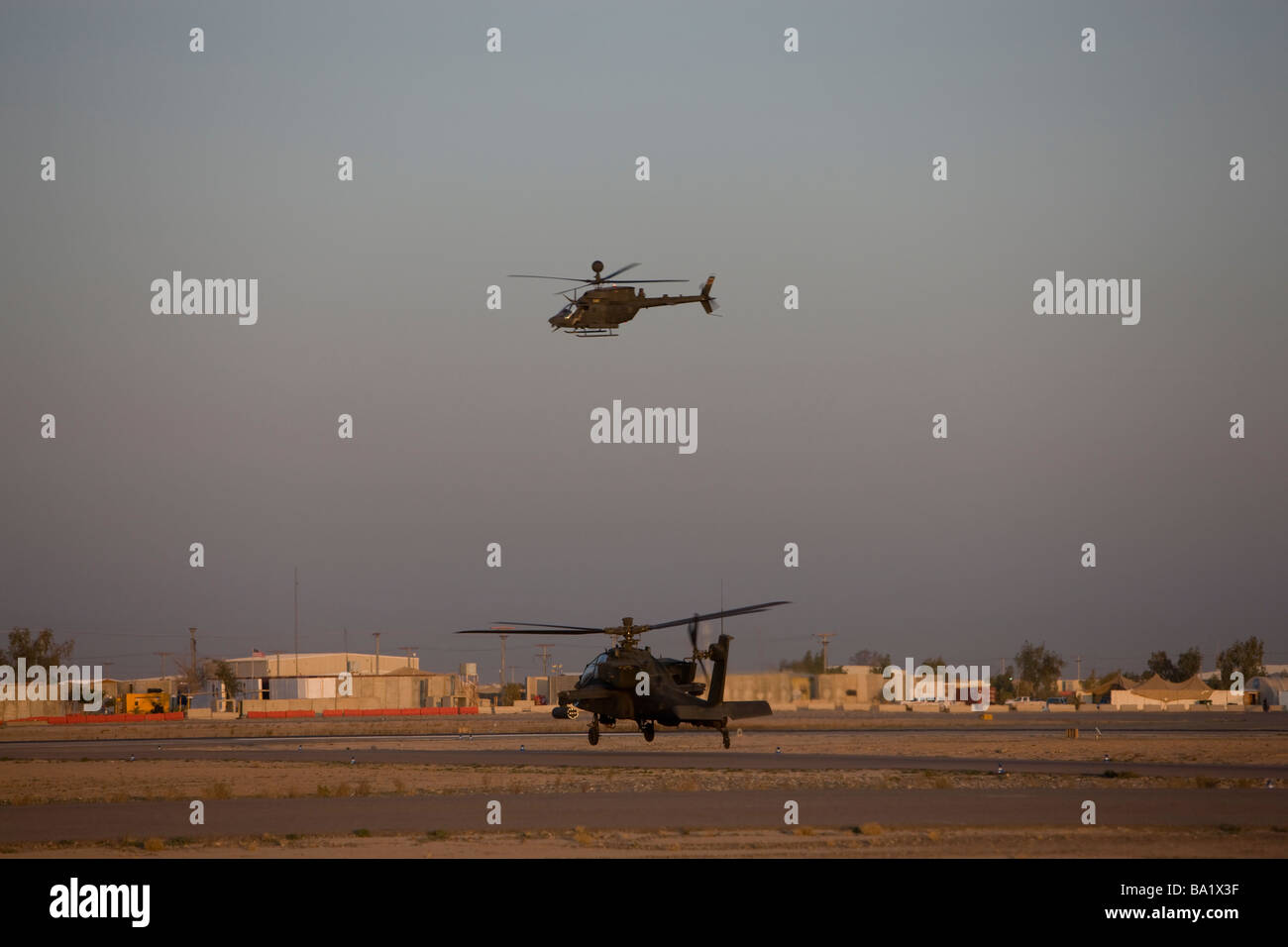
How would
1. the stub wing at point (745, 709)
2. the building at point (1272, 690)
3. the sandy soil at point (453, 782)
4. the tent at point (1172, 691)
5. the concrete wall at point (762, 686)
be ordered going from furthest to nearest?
the tent at point (1172, 691) < the building at point (1272, 690) < the concrete wall at point (762, 686) < the stub wing at point (745, 709) < the sandy soil at point (453, 782)

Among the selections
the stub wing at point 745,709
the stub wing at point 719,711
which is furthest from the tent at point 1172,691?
the stub wing at point 719,711

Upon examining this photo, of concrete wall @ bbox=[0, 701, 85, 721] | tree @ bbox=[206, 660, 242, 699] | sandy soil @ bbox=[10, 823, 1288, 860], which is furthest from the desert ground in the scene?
tree @ bbox=[206, 660, 242, 699]

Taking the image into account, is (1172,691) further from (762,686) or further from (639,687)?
(639,687)

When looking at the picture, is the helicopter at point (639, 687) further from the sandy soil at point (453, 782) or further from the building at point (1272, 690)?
the building at point (1272, 690)

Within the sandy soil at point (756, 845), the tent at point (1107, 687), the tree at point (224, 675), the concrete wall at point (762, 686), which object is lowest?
the tent at point (1107, 687)

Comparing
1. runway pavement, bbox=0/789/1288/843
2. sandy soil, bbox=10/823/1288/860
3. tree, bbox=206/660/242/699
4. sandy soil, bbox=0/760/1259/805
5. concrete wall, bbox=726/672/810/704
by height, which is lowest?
tree, bbox=206/660/242/699

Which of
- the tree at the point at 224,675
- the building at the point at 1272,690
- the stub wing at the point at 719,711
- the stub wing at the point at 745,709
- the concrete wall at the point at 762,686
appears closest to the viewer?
the stub wing at the point at 719,711

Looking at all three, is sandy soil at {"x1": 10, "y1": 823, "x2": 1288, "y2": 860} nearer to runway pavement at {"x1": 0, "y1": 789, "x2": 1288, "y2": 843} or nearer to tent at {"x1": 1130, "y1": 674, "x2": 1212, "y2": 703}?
runway pavement at {"x1": 0, "y1": 789, "x2": 1288, "y2": 843}

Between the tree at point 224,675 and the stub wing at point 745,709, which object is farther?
the tree at point 224,675

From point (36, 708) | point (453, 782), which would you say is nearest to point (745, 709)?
point (453, 782)

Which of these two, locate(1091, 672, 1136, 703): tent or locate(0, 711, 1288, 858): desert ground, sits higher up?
locate(0, 711, 1288, 858): desert ground

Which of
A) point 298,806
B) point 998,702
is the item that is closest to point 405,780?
point 298,806

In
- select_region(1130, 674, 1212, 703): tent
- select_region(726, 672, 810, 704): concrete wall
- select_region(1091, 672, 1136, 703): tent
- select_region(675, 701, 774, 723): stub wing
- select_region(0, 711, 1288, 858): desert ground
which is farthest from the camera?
select_region(1091, 672, 1136, 703): tent
